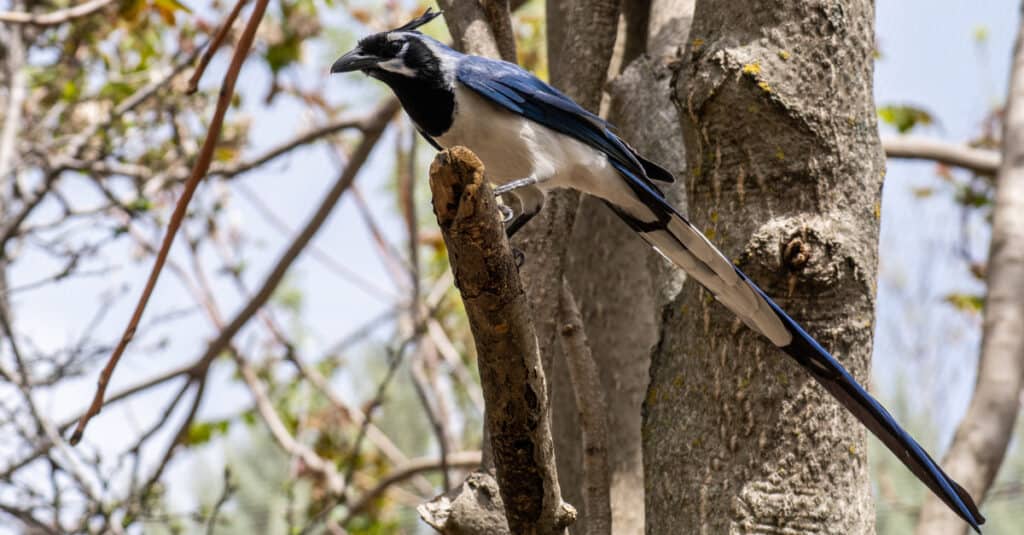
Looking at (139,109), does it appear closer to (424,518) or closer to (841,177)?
(424,518)

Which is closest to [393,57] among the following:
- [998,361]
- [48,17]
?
[48,17]

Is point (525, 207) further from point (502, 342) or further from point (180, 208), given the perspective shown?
point (502, 342)

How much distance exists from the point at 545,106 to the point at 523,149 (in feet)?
0.49

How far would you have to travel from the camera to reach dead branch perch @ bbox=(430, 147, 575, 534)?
5.79ft

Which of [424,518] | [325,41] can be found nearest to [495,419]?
[424,518]

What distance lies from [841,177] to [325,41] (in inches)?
204

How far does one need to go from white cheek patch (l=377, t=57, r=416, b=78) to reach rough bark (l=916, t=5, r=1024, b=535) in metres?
2.19

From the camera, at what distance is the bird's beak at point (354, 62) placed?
9.19 ft

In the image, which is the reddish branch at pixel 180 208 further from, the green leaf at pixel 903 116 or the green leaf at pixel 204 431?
the green leaf at pixel 903 116

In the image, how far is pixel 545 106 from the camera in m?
2.76

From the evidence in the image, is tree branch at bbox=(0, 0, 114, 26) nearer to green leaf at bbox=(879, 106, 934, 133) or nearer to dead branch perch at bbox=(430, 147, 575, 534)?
dead branch perch at bbox=(430, 147, 575, 534)

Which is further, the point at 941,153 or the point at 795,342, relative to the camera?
the point at 941,153

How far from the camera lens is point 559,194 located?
9.79 feet

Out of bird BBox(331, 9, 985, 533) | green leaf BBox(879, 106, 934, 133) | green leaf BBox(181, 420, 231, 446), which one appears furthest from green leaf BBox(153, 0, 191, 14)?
green leaf BBox(879, 106, 934, 133)
